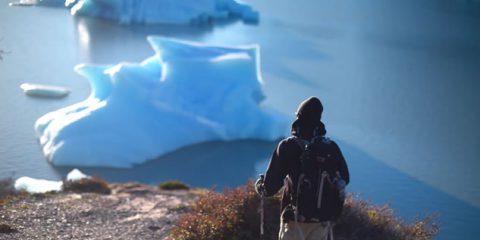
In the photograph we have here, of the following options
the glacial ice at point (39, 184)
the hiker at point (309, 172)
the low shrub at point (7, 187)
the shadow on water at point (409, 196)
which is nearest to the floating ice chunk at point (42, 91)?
the glacial ice at point (39, 184)

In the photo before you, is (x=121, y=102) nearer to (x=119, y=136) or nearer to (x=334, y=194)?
(x=119, y=136)

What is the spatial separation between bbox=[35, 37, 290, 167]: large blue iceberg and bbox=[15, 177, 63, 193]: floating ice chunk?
143cm

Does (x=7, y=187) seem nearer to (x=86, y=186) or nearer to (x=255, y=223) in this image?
(x=86, y=186)

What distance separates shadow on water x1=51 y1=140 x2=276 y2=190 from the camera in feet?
32.2

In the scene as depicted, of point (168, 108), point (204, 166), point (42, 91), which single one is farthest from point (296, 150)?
point (42, 91)

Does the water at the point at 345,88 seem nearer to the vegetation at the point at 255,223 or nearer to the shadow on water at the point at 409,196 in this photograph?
the shadow on water at the point at 409,196

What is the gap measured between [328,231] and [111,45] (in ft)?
51.2

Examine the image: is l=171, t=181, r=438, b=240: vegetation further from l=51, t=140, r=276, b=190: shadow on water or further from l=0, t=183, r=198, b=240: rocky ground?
l=51, t=140, r=276, b=190: shadow on water

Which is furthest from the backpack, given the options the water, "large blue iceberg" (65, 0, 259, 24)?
"large blue iceberg" (65, 0, 259, 24)

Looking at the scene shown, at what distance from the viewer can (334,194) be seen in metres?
2.67

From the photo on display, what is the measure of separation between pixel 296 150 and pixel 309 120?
0.16 meters

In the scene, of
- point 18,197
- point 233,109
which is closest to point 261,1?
point 233,109

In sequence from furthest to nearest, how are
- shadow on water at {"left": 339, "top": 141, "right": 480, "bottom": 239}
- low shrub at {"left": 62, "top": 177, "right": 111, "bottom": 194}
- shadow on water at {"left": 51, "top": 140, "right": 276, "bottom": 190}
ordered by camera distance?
1. shadow on water at {"left": 51, "top": 140, "right": 276, "bottom": 190}
2. shadow on water at {"left": 339, "top": 141, "right": 480, "bottom": 239}
3. low shrub at {"left": 62, "top": 177, "right": 111, "bottom": 194}

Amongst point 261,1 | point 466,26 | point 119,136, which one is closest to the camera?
point 119,136
